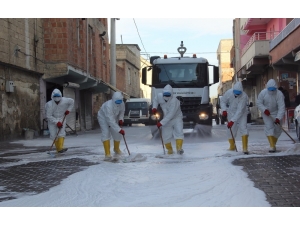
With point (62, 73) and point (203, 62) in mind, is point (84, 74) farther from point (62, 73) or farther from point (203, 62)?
Result: point (203, 62)

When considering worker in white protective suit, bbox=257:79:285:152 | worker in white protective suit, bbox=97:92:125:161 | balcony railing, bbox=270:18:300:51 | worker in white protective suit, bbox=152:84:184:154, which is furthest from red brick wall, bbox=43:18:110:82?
worker in white protective suit, bbox=257:79:285:152

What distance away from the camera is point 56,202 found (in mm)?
5598

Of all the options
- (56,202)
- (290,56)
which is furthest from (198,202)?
(290,56)

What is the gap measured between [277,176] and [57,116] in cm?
631

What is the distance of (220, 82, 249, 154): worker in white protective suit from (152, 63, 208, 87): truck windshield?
5.57 meters

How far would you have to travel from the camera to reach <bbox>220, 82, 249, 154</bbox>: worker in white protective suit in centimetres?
1053

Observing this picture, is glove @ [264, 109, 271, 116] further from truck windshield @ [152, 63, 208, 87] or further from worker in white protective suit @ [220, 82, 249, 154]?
truck windshield @ [152, 63, 208, 87]

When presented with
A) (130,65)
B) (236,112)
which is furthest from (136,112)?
(236,112)

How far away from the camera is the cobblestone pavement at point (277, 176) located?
17.8 ft

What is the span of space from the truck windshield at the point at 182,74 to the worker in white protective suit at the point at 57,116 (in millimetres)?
5361

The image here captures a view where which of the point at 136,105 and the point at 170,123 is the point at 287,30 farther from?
the point at 136,105

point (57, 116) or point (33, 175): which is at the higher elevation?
point (57, 116)

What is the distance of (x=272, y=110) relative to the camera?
35.7 ft

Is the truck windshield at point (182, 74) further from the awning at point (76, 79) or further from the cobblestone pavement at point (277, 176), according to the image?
the cobblestone pavement at point (277, 176)
